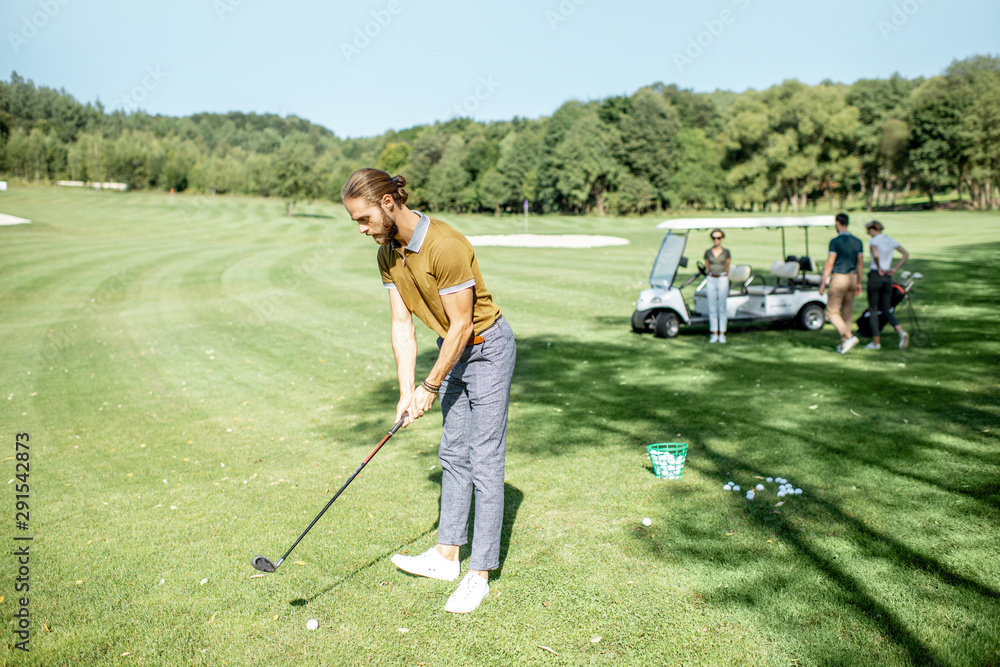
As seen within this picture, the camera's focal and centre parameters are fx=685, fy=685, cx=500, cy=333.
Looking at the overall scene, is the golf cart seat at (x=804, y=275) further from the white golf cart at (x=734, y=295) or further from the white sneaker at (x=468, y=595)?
the white sneaker at (x=468, y=595)

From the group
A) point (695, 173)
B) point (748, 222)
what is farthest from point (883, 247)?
point (695, 173)

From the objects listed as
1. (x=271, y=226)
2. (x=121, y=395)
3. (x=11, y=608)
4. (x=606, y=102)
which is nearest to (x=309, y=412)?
(x=121, y=395)

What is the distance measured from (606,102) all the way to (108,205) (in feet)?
173

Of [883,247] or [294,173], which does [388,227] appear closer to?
[883,247]

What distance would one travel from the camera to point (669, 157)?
75000mm

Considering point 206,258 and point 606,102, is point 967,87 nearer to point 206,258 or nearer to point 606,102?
point 606,102

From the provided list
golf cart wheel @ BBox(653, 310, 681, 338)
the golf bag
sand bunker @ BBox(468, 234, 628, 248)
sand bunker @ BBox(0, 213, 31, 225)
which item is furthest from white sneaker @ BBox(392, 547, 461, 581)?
sand bunker @ BBox(0, 213, 31, 225)

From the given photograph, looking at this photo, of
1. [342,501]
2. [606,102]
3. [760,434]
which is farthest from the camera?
[606,102]

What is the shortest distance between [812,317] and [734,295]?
1.61m

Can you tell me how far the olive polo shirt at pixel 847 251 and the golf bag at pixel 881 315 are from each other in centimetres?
96

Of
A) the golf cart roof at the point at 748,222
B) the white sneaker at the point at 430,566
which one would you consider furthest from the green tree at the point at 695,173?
the white sneaker at the point at 430,566

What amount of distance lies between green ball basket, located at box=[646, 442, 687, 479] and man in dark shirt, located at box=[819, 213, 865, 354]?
20.8 feet

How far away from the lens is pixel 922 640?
331 centimetres

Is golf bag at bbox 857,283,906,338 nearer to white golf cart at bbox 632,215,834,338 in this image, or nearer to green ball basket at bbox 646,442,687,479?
white golf cart at bbox 632,215,834,338
